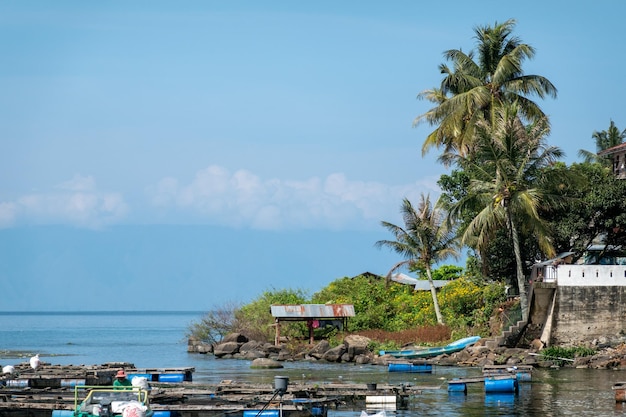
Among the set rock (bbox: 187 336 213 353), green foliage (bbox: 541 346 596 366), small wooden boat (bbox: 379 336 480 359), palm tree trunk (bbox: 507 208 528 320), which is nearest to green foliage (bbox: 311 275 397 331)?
rock (bbox: 187 336 213 353)

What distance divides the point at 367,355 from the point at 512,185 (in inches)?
450

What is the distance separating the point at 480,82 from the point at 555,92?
4647mm

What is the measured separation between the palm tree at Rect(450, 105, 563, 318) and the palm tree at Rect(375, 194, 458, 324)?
6.55 meters

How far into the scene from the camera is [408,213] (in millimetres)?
58375

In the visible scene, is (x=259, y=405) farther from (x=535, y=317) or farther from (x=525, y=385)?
(x=535, y=317)

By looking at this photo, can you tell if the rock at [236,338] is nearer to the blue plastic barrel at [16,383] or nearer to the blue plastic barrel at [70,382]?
the blue plastic barrel at [70,382]

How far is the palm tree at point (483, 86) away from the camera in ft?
184

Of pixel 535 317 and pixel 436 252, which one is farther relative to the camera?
pixel 436 252

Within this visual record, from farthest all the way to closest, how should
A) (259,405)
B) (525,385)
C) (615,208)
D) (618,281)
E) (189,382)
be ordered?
(615,208) < (618,281) < (189,382) < (525,385) < (259,405)

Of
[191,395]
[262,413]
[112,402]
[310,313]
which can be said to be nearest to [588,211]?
[310,313]

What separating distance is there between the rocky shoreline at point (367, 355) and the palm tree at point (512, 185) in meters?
2.96

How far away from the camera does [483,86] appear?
2238 inches

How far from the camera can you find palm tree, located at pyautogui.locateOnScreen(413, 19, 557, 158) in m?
56.2

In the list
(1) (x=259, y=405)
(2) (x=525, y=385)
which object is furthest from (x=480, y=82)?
(1) (x=259, y=405)
